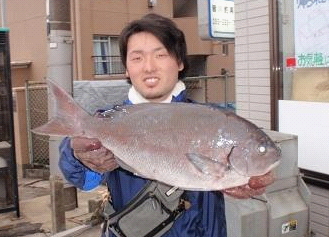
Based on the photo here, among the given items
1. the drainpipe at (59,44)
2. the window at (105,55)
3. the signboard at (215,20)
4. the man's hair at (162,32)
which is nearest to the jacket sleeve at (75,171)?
the man's hair at (162,32)

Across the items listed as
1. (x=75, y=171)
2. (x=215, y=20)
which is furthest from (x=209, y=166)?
(x=215, y=20)

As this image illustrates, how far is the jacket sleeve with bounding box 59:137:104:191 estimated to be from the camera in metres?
2.02

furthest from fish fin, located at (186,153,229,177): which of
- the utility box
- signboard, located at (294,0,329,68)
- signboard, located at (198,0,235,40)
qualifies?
signboard, located at (198,0,235,40)

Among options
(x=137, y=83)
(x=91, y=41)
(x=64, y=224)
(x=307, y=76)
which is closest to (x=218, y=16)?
(x=307, y=76)

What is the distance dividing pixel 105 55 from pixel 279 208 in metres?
14.8

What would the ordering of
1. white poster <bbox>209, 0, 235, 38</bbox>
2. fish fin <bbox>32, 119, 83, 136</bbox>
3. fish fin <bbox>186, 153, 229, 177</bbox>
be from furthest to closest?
white poster <bbox>209, 0, 235, 38</bbox>
fish fin <bbox>32, 119, 83, 136</bbox>
fish fin <bbox>186, 153, 229, 177</bbox>

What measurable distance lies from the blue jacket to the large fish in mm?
207

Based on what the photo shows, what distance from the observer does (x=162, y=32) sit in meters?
2.07

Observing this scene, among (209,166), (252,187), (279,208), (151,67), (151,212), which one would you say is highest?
(151,67)

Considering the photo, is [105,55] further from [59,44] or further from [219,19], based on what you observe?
[59,44]

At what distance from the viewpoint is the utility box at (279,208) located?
11.1ft

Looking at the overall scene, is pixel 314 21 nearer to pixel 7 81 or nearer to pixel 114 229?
pixel 114 229

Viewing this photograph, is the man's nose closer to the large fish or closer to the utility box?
the large fish

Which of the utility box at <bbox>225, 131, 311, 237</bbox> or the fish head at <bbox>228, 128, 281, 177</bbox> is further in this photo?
the utility box at <bbox>225, 131, 311, 237</bbox>
